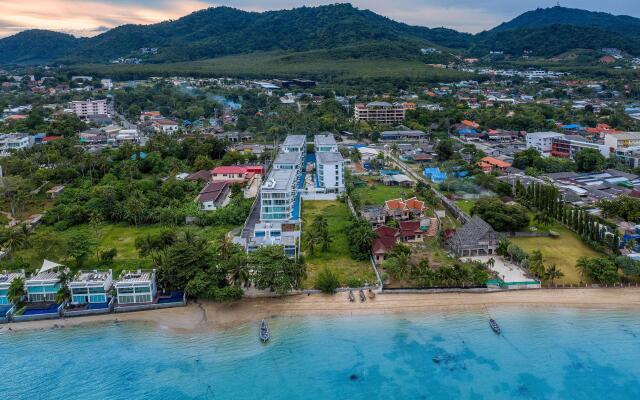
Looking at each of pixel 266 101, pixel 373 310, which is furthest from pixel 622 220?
pixel 266 101

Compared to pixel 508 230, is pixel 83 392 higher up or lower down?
lower down

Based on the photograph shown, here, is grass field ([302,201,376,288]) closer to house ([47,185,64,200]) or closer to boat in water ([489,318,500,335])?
boat in water ([489,318,500,335])

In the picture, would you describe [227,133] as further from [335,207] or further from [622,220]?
[622,220]

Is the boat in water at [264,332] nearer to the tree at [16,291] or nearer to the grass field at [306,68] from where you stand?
the tree at [16,291]

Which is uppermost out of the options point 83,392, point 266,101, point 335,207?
point 266,101

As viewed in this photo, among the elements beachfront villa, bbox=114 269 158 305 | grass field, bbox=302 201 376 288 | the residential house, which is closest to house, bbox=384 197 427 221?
grass field, bbox=302 201 376 288

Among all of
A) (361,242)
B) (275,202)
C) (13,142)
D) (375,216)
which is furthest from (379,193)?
(13,142)
